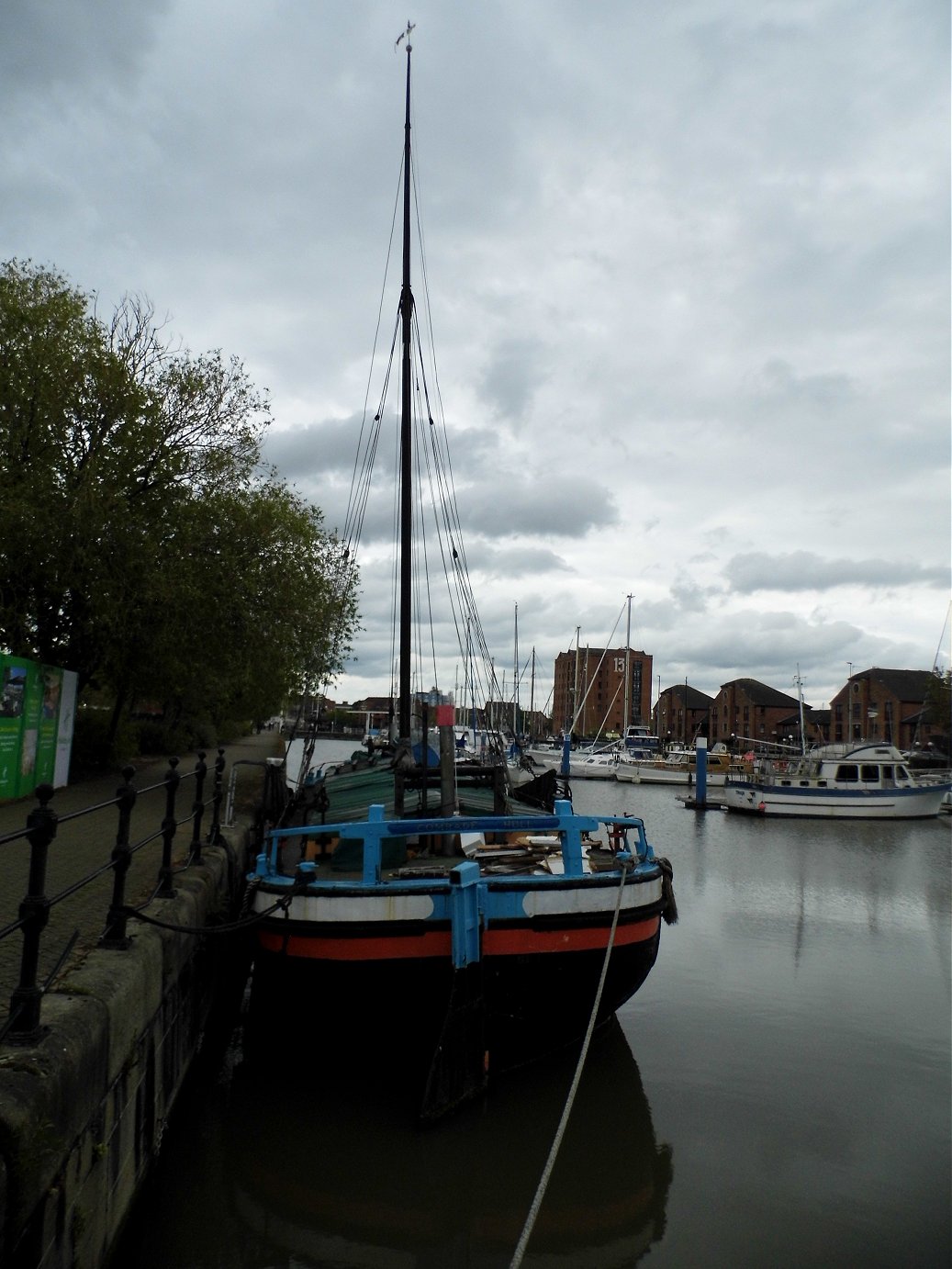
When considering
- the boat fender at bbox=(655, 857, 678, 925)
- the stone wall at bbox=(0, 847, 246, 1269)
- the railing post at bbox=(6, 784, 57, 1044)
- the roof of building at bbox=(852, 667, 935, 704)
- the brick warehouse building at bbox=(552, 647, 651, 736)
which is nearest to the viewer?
the stone wall at bbox=(0, 847, 246, 1269)

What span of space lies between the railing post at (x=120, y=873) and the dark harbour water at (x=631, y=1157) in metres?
1.66

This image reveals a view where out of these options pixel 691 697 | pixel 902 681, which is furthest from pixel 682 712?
pixel 902 681

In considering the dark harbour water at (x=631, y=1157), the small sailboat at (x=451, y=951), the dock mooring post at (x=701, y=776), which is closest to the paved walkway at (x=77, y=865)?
the small sailboat at (x=451, y=951)

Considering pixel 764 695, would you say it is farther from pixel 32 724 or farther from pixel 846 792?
pixel 32 724

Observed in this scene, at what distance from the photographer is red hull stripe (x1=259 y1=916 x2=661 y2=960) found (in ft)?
22.8

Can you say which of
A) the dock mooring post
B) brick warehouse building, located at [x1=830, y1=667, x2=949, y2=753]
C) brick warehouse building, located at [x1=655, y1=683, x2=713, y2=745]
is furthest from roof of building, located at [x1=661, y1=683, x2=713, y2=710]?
the dock mooring post

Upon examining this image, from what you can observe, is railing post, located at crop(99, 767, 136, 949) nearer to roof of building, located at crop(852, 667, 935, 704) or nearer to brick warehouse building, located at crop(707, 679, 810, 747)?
roof of building, located at crop(852, 667, 935, 704)

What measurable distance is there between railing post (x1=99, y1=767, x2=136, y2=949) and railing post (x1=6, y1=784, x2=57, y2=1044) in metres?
1.12

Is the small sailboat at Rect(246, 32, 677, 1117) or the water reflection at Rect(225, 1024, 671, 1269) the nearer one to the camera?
the water reflection at Rect(225, 1024, 671, 1269)

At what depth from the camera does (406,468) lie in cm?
1628

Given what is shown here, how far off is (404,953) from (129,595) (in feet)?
38.4

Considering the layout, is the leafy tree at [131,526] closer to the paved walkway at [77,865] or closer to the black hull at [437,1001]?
the paved walkway at [77,865]

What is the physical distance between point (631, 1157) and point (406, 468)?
11999 millimetres

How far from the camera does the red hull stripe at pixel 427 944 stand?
22.8 feet
